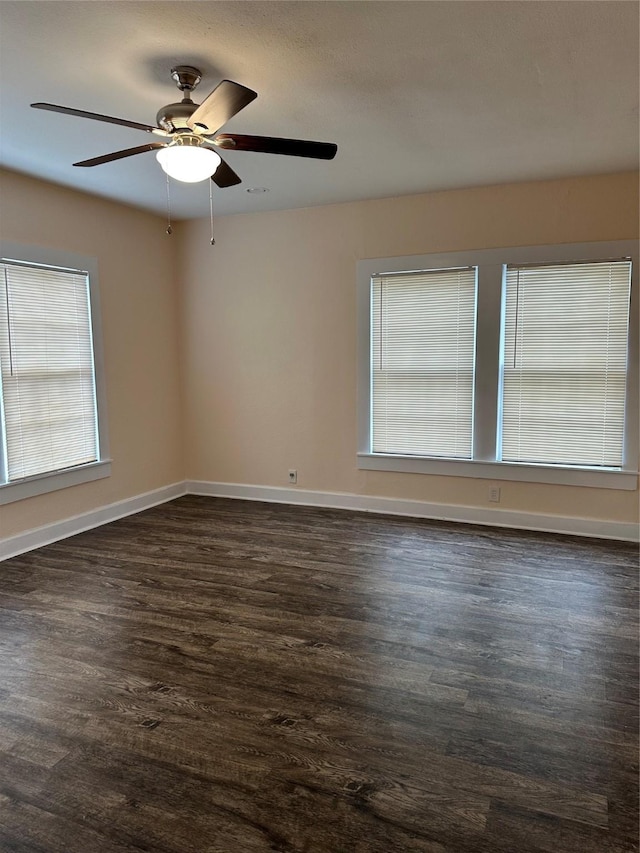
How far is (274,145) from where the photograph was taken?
92.4 inches

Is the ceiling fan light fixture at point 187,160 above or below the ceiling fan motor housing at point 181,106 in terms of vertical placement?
below

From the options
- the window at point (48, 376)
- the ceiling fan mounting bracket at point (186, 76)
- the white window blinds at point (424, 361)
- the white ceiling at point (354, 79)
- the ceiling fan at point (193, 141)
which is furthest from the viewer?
the white window blinds at point (424, 361)

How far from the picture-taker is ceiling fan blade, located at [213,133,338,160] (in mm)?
2316

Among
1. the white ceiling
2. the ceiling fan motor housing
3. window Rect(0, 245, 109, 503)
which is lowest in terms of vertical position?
window Rect(0, 245, 109, 503)

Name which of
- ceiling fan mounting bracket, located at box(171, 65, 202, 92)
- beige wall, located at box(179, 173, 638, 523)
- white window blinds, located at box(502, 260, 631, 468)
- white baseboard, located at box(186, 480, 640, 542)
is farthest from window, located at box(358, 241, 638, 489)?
ceiling fan mounting bracket, located at box(171, 65, 202, 92)

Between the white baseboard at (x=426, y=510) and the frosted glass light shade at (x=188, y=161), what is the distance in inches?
126

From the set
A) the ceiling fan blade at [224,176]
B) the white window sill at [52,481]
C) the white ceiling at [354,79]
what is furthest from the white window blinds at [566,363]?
the white window sill at [52,481]

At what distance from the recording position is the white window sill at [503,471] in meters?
4.11

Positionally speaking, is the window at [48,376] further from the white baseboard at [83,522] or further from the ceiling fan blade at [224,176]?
the ceiling fan blade at [224,176]

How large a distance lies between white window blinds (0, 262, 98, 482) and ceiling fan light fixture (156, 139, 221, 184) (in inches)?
82.3

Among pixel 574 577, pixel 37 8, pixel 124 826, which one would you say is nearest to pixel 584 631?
pixel 574 577

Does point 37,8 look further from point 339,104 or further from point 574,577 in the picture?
point 574,577

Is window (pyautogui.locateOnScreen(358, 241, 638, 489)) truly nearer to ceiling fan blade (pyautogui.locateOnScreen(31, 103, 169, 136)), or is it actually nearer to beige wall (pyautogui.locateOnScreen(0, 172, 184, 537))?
beige wall (pyautogui.locateOnScreen(0, 172, 184, 537))

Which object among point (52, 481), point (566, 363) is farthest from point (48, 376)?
point (566, 363)
